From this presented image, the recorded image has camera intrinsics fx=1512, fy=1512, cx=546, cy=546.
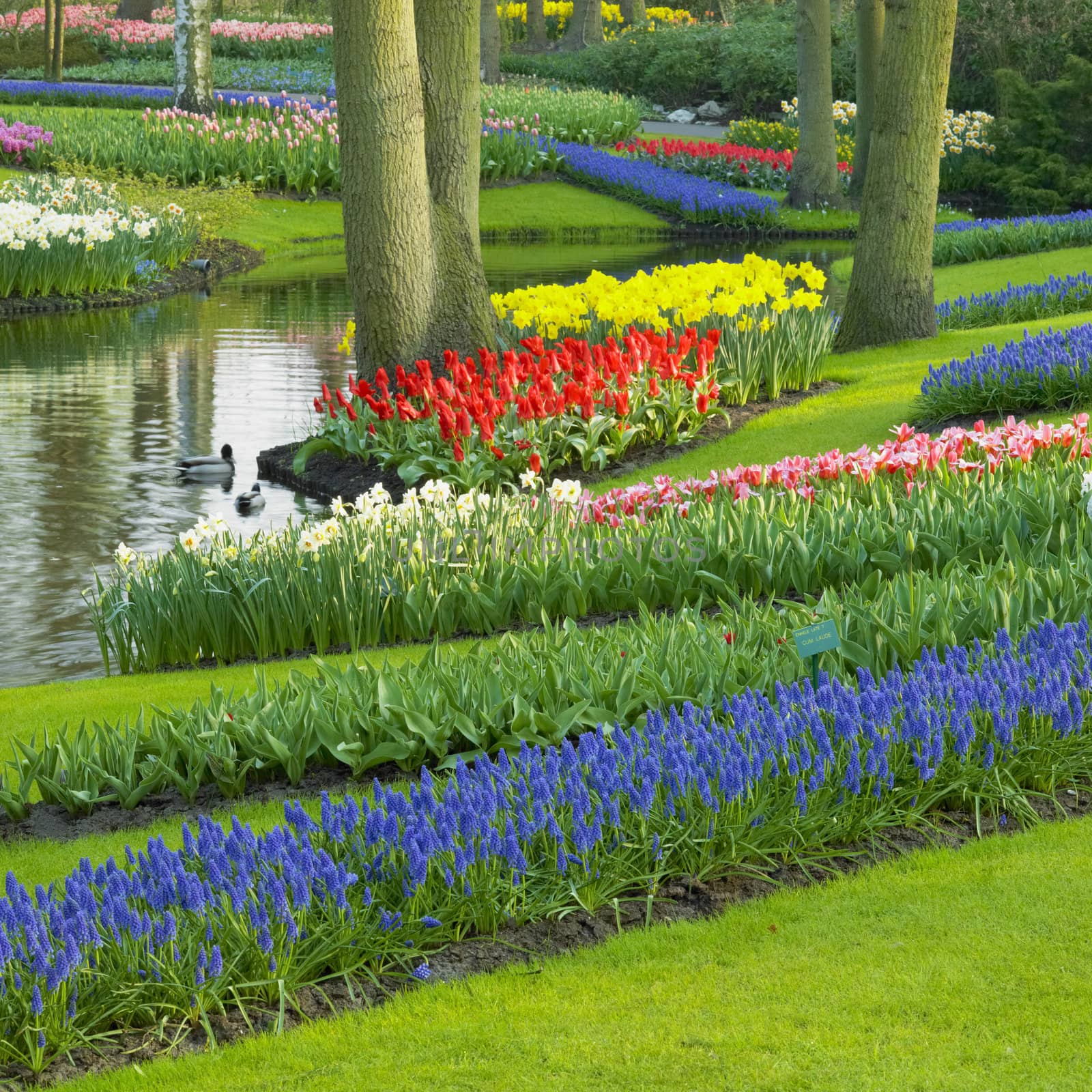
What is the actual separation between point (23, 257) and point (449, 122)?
25.5ft

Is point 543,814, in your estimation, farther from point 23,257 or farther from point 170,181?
point 170,181

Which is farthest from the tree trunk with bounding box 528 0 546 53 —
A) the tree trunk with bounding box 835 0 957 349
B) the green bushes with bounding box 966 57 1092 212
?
the tree trunk with bounding box 835 0 957 349

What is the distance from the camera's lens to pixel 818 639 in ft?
13.9

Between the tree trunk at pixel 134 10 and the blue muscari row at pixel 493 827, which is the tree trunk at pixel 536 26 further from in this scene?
the blue muscari row at pixel 493 827

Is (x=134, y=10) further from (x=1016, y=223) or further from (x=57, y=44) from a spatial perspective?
(x=1016, y=223)

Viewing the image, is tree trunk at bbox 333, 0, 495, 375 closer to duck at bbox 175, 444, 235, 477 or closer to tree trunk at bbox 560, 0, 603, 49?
duck at bbox 175, 444, 235, 477

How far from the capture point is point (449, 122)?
37.2ft

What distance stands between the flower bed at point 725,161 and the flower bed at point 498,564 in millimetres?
23260

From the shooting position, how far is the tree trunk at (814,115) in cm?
2256

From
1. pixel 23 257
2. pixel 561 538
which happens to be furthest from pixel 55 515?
pixel 23 257

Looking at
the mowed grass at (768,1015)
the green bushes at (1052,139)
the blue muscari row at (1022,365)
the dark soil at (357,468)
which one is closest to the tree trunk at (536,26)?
the green bushes at (1052,139)

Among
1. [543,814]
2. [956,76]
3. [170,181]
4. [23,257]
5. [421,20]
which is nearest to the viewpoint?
[543,814]

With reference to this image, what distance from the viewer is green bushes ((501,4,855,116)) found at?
127 ft

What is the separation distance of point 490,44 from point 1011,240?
18065 mm
